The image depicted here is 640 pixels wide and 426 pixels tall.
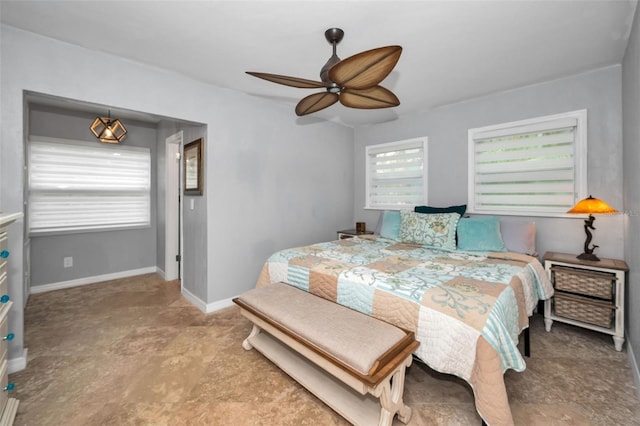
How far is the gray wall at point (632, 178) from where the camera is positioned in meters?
1.78

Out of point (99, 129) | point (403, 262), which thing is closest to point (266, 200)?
point (403, 262)

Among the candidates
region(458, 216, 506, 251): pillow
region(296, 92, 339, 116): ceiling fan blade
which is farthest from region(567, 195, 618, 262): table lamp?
region(296, 92, 339, 116): ceiling fan blade

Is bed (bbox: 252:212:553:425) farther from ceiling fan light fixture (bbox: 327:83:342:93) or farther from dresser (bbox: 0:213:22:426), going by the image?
dresser (bbox: 0:213:22:426)

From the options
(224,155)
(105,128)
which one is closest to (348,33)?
(224,155)

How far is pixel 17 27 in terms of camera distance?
190 cm

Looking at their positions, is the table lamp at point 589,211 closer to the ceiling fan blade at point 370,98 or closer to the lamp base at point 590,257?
the lamp base at point 590,257

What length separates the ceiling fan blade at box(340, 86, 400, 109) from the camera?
189 centimetres

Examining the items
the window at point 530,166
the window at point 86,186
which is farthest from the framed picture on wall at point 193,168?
the window at point 530,166

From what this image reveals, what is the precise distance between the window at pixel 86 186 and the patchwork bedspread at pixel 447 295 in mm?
3059

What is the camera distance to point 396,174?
13.3 feet

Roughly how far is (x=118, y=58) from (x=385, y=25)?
2.26 metres

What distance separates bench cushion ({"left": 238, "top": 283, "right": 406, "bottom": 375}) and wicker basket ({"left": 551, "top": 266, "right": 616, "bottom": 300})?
1906 millimetres

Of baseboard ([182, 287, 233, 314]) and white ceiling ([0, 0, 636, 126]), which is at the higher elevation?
white ceiling ([0, 0, 636, 126])

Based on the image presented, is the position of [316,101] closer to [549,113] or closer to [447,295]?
[447,295]
